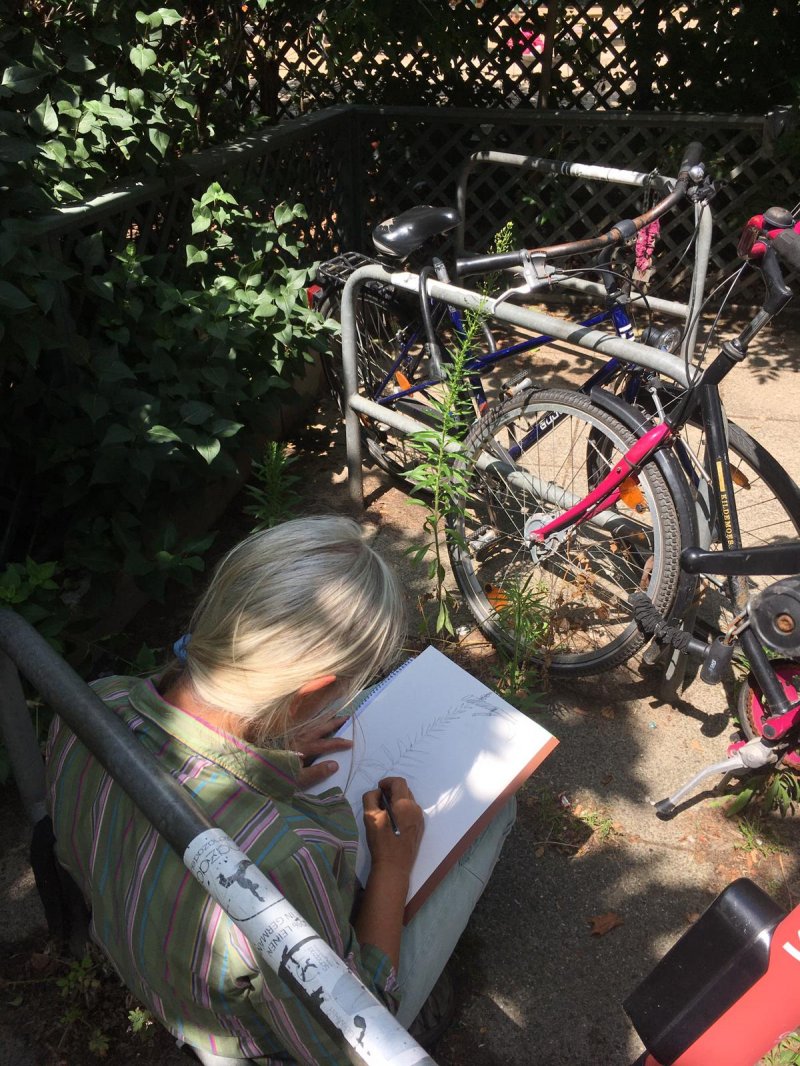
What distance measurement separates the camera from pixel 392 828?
5.15 ft

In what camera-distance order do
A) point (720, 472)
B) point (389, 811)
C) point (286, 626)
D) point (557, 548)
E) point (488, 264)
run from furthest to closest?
point (557, 548) → point (488, 264) → point (720, 472) → point (389, 811) → point (286, 626)

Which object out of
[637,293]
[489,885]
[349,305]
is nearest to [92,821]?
[489,885]

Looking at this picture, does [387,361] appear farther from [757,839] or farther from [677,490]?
[757,839]

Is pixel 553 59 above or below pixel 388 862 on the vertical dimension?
above

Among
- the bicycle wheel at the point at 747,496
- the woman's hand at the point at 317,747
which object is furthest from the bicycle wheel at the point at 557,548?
the woman's hand at the point at 317,747

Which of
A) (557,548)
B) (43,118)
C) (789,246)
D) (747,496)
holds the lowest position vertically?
(557,548)

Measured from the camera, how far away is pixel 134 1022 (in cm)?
176

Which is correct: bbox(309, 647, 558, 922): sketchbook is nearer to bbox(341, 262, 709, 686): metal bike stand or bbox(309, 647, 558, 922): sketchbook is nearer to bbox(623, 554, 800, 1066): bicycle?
bbox(623, 554, 800, 1066): bicycle

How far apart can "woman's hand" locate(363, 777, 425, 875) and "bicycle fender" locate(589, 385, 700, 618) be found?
107cm

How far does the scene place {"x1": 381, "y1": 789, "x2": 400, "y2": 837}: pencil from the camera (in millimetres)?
1565

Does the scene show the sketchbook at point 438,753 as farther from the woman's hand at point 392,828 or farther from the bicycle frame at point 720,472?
the bicycle frame at point 720,472

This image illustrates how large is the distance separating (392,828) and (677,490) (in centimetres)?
124

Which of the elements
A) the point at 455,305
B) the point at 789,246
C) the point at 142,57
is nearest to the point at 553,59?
the point at 142,57

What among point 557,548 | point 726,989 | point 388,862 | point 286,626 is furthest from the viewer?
point 557,548
